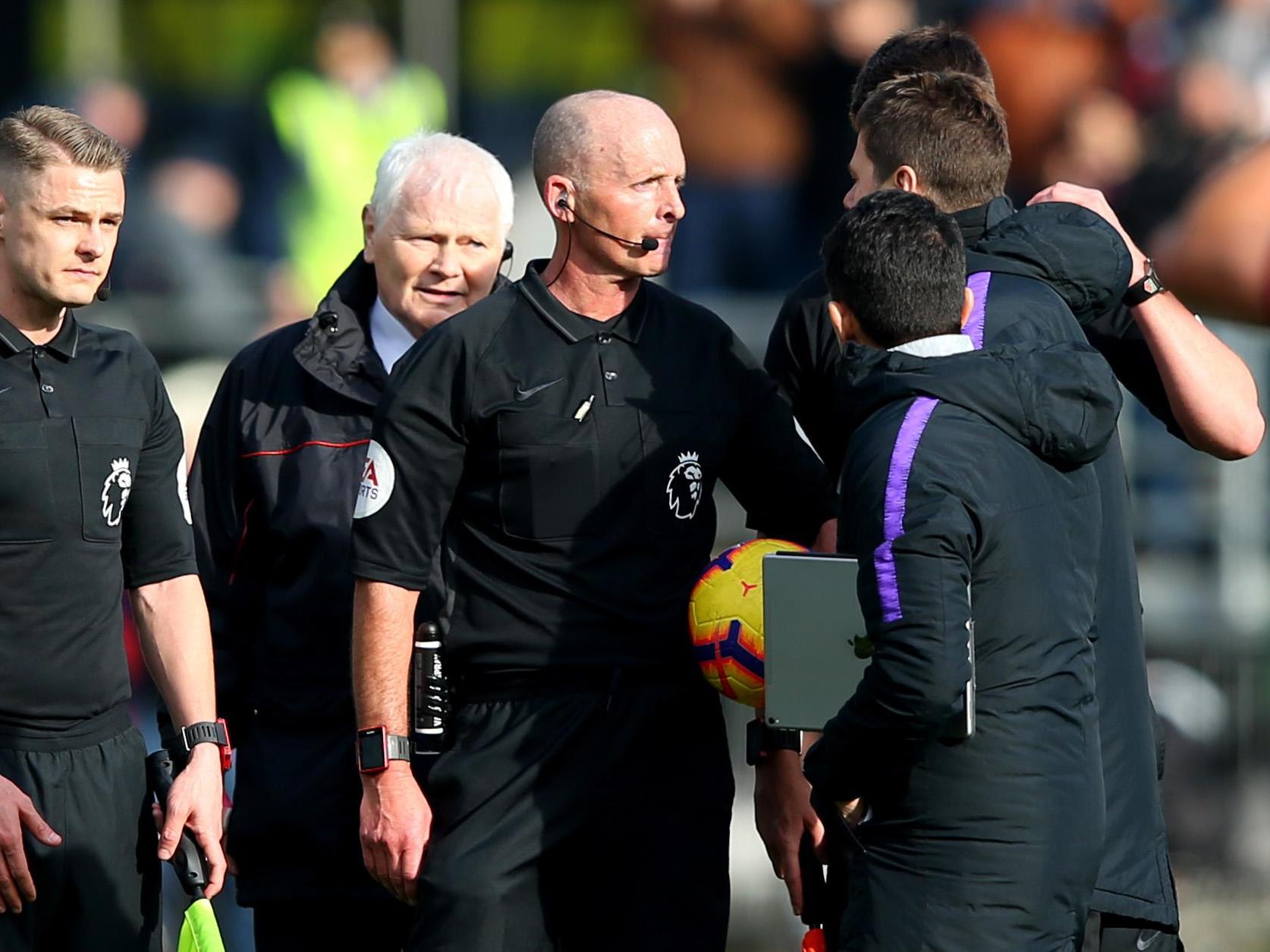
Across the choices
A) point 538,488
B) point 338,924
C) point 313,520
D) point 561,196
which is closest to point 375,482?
point 538,488

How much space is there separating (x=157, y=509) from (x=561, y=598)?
0.89 m

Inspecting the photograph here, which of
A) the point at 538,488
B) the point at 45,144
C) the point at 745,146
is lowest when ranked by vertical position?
the point at 538,488

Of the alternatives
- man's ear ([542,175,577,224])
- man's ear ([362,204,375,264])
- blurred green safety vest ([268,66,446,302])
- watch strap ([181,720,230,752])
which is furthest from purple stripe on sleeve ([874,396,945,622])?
blurred green safety vest ([268,66,446,302])

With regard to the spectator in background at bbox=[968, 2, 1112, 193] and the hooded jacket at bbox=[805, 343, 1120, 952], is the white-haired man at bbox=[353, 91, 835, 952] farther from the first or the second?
the spectator in background at bbox=[968, 2, 1112, 193]

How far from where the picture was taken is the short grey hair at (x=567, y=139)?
4.05 m

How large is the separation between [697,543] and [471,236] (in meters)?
1.06

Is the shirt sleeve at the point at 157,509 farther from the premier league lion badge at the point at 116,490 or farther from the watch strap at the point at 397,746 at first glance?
the watch strap at the point at 397,746

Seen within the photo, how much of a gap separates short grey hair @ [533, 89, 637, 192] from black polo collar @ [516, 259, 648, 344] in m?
0.21

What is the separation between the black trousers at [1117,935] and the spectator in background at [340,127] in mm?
6755

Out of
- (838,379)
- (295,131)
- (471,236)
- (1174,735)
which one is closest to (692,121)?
(295,131)

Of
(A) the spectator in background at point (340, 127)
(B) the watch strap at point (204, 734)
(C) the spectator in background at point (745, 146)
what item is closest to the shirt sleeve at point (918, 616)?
(B) the watch strap at point (204, 734)

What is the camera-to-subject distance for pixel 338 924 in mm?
4543

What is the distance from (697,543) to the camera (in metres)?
4.11

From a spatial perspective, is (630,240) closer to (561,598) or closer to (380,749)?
(561,598)
